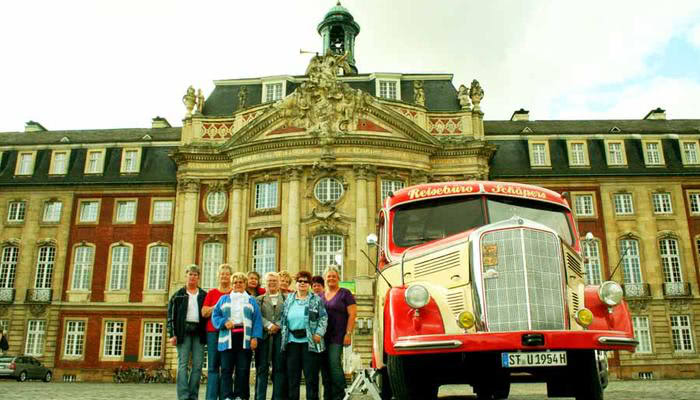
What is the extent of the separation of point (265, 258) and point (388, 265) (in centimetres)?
2122

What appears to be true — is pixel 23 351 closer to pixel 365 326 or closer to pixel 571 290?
pixel 365 326

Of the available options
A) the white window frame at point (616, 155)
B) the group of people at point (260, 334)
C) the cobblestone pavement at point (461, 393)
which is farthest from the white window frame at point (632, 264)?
the group of people at point (260, 334)

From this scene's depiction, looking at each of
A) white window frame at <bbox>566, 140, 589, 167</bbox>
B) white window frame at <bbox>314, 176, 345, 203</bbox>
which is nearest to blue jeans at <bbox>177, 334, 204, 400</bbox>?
white window frame at <bbox>314, 176, 345, 203</bbox>

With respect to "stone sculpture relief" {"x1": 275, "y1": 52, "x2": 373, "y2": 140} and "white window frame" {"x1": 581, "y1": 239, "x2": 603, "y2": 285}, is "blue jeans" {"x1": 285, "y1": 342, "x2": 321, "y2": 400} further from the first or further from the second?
"white window frame" {"x1": 581, "y1": 239, "x2": 603, "y2": 285}

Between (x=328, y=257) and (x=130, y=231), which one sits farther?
(x=130, y=231)

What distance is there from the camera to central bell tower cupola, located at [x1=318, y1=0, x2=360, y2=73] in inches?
1597

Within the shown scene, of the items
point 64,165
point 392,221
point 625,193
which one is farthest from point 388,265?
point 64,165

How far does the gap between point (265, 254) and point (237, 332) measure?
20.8 m

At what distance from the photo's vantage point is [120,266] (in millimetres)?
34062

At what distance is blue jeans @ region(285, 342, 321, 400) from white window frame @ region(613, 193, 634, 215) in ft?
97.2

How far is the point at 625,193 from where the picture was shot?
1346 inches

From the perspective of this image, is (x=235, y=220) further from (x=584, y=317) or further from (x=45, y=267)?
(x=584, y=317)

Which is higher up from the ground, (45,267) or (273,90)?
(273,90)

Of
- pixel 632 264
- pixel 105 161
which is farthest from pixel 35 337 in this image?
pixel 632 264
